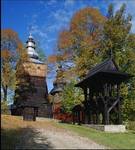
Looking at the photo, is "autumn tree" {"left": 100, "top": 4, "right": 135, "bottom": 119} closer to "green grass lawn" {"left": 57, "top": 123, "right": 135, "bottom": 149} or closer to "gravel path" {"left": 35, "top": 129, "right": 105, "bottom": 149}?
"green grass lawn" {"left": 57, "top": 123, "right": 135, "bottom": 149}

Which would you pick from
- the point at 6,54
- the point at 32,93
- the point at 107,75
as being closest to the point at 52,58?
the point at 6,54

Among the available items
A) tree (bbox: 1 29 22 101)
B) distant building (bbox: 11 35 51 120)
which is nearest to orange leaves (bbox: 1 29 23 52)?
tree (bbox: 1 29 22 101)

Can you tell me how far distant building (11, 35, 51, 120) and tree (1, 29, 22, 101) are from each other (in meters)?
2.47

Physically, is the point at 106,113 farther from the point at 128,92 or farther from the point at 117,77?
the point at 128,92

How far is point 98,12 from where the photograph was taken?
146ft

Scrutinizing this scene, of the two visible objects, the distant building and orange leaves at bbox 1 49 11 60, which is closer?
orange leaves at bbox 1 49 11 60

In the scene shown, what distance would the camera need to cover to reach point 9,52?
4838 centimetres

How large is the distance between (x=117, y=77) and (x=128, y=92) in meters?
9.89

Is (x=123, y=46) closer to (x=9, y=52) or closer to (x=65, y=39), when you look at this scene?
(x=65, y=39)

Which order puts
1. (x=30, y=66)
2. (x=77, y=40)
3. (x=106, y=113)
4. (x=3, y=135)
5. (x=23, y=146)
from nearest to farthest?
(x=23, y=146) < (x=3, y=135) < (x=106, y=113) < (x=77, y=40) < (x=30, y=66)

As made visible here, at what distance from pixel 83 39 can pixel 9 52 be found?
10711mm

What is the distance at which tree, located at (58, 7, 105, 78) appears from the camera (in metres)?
41.6

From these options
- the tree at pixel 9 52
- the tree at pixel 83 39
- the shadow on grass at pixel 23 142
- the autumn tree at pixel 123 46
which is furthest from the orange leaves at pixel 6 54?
the shadow on grass at pixel 23 142

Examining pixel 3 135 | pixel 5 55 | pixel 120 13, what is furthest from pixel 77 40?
pixel 3 135
